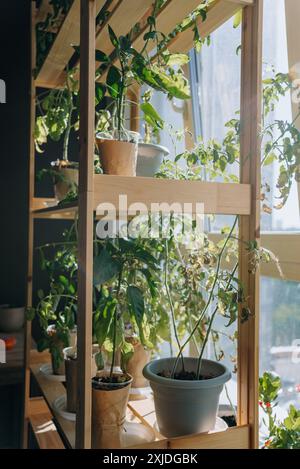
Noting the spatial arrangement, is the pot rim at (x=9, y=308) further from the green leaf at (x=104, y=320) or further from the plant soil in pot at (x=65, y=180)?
the green leaf at (x=104, y=320)

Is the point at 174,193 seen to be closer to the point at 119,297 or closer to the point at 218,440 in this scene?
the point at 119,297

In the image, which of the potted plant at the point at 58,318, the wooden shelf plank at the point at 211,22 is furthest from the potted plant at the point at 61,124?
the wooden shelf plank at the point at 211,22

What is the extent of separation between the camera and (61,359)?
1.54 metres

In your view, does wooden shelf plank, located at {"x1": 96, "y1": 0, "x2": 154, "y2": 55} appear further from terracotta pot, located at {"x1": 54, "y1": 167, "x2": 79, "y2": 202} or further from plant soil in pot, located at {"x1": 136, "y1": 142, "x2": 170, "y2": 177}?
terracotta pot, located at {"x1": 54, "y1": 167, "x2": 79, "y2": 202}

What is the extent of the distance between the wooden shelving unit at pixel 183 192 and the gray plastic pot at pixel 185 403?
3 cm

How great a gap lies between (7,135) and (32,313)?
1.32 metres

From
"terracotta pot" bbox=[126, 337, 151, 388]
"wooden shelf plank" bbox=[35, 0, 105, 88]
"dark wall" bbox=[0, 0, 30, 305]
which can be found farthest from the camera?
"dark wall" bbox=[0, 0, 30, 305]

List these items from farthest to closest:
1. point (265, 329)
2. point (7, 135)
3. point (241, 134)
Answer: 1. point (7, 135)
2. point (265, 329)
3. point (241, 134)

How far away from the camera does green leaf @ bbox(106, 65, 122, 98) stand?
1.10 metres

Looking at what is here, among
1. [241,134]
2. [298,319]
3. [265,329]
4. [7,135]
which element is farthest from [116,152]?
[7,135]

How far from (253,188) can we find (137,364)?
82 centimetres

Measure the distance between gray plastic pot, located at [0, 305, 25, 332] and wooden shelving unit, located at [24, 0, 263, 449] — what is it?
3.66 ft

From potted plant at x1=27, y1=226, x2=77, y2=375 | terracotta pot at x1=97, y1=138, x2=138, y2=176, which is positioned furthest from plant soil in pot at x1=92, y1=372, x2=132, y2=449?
terracotta pot at x1=97, y1=138, x2=138, y2=176
